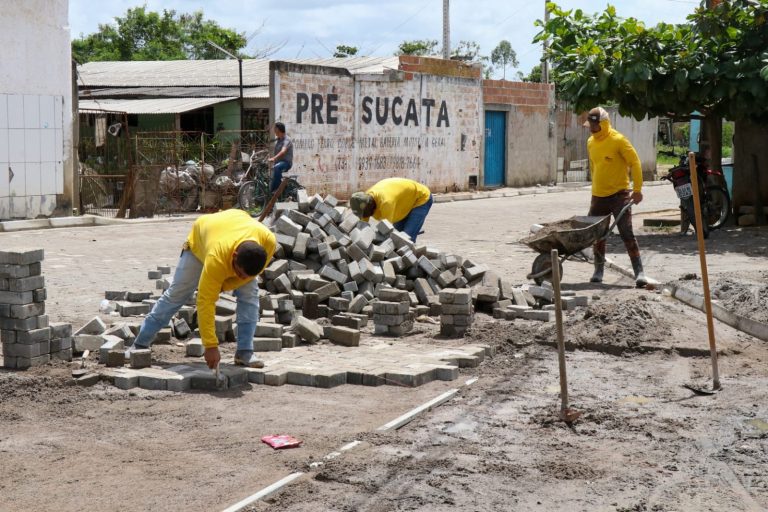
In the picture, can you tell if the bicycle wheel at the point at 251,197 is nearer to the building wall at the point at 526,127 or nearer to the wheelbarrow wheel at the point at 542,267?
the wheelbarrow wheel at the point at 542,267

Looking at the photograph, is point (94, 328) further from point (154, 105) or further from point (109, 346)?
point (154, 105)

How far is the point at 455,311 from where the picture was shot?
345 inches

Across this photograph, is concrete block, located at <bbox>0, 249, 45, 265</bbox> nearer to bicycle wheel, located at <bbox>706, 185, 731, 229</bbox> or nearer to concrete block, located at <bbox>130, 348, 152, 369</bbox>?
concrete block, located at <bbox>130, 348, 152, 369</bbox>

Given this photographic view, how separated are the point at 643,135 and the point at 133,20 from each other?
22.5 metres

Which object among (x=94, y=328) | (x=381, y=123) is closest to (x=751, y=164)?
(x=381, y=123)

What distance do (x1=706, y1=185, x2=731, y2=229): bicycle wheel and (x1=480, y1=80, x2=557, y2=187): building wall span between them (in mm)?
12974

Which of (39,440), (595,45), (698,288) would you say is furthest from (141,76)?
(39,440)

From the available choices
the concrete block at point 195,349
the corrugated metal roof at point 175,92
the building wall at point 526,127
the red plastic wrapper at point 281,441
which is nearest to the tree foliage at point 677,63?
the concrete block at point 195,349

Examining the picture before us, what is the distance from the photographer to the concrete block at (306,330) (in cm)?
841

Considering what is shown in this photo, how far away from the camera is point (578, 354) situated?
8.18 metres

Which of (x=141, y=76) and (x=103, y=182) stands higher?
(x=141, y=76)

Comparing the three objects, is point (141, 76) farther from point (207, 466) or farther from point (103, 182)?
point (207, 466)

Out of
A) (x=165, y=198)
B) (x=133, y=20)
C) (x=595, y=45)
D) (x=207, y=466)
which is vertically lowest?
(x=207, y=466)

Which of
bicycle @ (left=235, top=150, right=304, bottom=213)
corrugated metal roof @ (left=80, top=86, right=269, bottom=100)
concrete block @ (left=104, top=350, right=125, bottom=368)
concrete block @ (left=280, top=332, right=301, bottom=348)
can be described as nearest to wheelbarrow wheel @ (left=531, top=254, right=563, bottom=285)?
concrete block @ (left=280, top=332, right=301, bottom=348)
